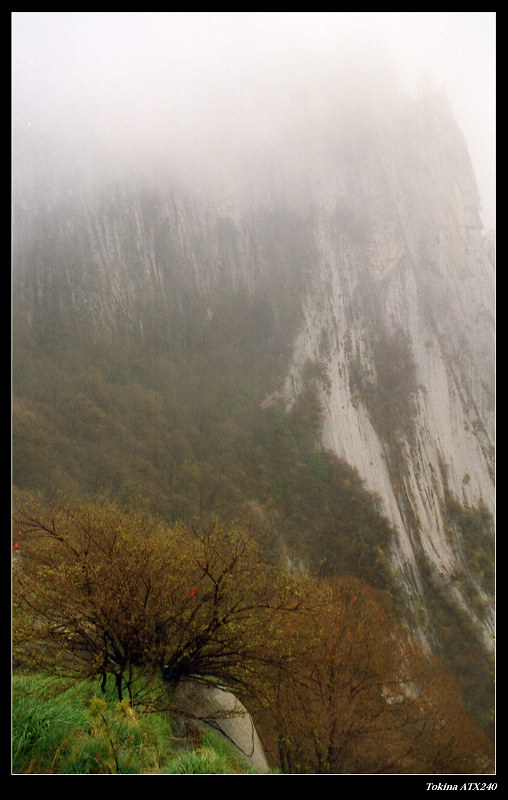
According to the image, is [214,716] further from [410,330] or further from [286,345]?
[410,330]

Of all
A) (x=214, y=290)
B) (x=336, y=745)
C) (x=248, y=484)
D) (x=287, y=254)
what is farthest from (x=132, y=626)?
(x=287, y=254)

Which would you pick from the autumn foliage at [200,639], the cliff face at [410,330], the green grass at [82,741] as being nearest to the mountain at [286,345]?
the cliff face at [410,330]

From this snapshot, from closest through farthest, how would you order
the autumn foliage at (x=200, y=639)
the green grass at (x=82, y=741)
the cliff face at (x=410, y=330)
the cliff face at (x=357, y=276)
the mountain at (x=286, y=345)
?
1. the green grass at (x=82, y=741)
2. the autumn foliage at (x=200, y=639)
3. the mountain at (x=286, y=345)
4. the cliff face at (x=410, y=330)
5. the cliff face at (x=357, y=276)

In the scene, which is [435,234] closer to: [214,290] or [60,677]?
[214,290]

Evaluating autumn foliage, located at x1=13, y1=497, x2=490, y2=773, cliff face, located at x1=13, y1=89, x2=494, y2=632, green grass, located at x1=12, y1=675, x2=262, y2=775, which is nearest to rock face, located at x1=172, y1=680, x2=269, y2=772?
autumn foliage, located at x1=13, y1=497, x2=490, y2=773

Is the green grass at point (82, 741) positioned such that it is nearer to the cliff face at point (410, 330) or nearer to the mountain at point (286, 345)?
the mountain at point (286, 345)

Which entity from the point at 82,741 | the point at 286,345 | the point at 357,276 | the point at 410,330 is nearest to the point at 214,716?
the point at 82,741

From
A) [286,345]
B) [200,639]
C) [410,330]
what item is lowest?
[200,639]

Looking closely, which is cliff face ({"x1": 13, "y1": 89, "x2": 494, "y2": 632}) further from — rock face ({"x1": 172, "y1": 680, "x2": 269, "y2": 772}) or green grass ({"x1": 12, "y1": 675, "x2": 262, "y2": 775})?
green grass ({"x1": 12, "y1": 675, "x2": 262, "y2": 775})
